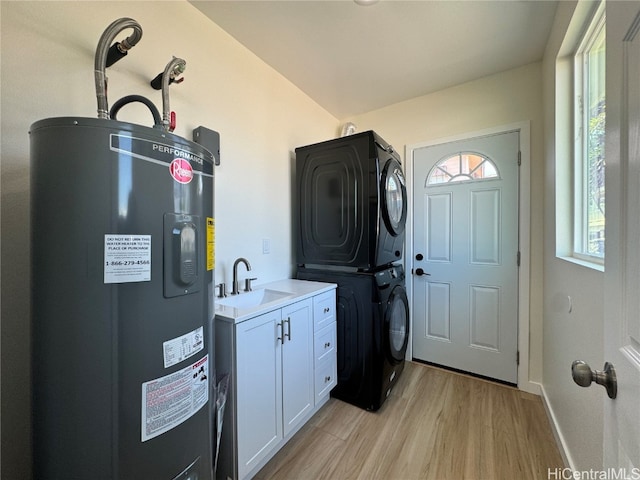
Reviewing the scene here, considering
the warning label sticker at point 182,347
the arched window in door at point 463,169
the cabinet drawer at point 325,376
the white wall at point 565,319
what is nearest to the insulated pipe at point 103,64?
the warning label sticker at point 182,347

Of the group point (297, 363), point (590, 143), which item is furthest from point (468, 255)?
point (297, 363)

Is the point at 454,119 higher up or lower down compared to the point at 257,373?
higher up

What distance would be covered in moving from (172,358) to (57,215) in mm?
529

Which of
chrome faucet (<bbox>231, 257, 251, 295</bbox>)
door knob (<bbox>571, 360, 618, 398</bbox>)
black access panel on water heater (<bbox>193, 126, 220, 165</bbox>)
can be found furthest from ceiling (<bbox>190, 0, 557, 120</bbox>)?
door knob (<bbox>571, 360, 618, 398</bbox>)

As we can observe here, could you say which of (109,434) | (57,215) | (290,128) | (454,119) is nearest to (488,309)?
(454,119)

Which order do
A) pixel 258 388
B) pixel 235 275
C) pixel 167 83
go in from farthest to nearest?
pixel 235 275 → pixel 258 388 → pixel 167 83

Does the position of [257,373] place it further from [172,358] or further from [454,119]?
[454,119]

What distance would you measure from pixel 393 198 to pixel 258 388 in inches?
64.2

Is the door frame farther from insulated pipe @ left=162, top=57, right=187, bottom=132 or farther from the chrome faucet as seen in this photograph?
insulated pipe @ left=162, top=57, right=187, bottom=132

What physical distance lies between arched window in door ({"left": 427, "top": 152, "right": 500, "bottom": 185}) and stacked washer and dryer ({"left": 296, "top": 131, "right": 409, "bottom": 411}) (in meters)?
0.59

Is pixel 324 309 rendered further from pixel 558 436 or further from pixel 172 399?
pixel 558 436

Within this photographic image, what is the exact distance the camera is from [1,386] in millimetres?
938

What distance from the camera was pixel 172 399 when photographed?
83 centimetres

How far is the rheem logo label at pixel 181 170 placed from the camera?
83 cm
